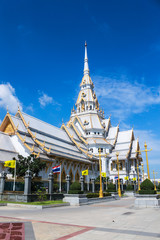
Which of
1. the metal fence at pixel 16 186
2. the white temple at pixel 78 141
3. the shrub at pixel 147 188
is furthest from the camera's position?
the white temple at pixel 78 141

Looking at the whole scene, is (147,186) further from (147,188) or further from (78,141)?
→ (78,141)

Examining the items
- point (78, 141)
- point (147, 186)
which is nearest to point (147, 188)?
point (147, 186)

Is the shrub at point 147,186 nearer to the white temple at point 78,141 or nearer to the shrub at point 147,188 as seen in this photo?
the shrub at point 147,188

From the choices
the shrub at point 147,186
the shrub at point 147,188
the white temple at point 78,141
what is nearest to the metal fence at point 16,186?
the white temple at point 78,141

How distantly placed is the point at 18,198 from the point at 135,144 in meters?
50.4

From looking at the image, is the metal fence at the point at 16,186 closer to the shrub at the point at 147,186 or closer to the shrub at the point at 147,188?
the shrub at the point at 147,188

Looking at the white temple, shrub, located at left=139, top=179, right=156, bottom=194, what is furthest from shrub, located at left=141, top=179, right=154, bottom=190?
the white temple

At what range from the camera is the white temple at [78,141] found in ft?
115

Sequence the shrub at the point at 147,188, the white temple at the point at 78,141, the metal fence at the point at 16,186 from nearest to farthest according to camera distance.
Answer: the shrub at the point at 147,188 < the metal fence at the point at 16,186 < the white temple at the point at 78,141

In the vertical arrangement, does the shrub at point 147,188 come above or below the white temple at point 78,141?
below

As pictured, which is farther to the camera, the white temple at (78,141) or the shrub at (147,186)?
the white temple at (78,141)

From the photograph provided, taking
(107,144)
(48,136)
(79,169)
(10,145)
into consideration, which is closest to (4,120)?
(10,145)

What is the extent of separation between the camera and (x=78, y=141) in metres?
56.4

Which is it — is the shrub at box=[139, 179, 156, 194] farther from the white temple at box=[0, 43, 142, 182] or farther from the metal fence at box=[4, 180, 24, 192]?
the white temple at box=[0, 43, 142, 182]
